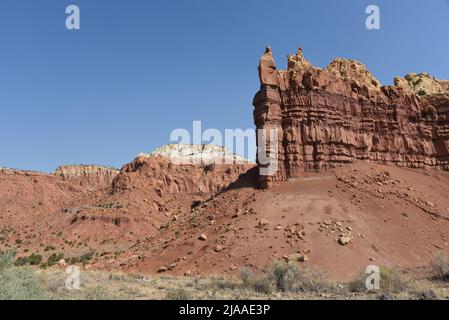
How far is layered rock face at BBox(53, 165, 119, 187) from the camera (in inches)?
4660

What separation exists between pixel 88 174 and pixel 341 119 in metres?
100

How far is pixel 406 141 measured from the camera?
1513 inches

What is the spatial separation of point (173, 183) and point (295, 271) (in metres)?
61.2

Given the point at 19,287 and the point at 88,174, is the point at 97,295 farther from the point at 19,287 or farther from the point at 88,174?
the point at 88,174

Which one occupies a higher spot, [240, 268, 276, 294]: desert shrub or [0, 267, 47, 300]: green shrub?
[0, 267, 47, 300]: green shrub

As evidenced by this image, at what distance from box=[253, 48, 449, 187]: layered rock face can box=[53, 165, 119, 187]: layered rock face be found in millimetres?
91788

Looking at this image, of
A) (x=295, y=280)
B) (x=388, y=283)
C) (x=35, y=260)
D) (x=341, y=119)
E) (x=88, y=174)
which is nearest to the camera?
(x=388, y=283)

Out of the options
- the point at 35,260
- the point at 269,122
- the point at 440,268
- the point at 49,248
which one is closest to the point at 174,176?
the point at 49,248

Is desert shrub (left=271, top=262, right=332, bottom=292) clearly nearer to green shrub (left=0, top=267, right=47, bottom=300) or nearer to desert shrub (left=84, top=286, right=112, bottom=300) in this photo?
desert shrub (left=84, top=286, right=112, bottom=300)

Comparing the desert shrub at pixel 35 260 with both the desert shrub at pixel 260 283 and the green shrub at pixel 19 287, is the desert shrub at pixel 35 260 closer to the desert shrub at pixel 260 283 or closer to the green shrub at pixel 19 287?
the green shrub at pixel 19 287

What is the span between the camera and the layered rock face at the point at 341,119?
1316 inches

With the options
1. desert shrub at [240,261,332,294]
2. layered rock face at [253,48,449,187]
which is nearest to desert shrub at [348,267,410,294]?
desert shrub at [240,261,332,294]

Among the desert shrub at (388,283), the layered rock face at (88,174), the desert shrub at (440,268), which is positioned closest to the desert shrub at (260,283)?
the desert shrub at (388,283)

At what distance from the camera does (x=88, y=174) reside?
122m
